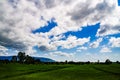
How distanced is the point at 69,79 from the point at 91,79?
677 centimetres

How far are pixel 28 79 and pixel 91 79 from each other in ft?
63.2

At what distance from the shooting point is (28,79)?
5806cm

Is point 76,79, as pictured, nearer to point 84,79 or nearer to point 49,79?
point 84,79

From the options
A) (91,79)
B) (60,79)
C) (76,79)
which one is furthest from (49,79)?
(91,79)

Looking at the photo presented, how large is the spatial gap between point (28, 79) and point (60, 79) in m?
9.73

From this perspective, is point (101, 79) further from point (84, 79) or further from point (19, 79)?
point (19, 79)

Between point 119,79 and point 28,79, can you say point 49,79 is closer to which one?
point 28,79

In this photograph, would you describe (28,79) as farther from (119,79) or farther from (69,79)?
(119,79)

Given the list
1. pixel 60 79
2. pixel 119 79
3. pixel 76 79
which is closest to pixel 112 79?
pixel 119 79

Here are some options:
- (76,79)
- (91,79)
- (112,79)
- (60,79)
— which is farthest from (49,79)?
(112,79)

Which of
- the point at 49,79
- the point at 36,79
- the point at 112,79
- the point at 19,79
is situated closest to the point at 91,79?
the point at 112,79

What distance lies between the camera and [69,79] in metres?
58.8

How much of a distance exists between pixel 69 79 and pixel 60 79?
276cm

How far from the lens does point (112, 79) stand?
188 feet
